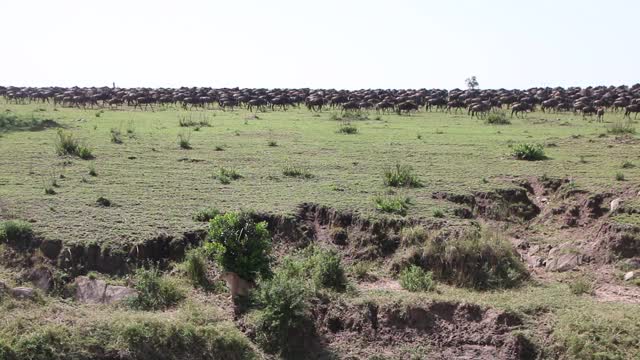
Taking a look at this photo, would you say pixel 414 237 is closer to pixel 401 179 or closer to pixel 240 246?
pixel 240 246

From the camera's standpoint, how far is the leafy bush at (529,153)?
65.2 ft

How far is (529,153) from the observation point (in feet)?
65.3

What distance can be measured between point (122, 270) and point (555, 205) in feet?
30.3

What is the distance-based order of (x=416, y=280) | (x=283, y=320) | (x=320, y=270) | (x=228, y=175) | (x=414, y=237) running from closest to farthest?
(x=283, y=320)
(x=416, y=280)
(x=320, y=270)
(x=414, y=237)
(x=228, y=175)

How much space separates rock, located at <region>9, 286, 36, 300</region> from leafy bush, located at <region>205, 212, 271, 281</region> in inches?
108

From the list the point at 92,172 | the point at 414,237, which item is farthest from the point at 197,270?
the point at 92,172

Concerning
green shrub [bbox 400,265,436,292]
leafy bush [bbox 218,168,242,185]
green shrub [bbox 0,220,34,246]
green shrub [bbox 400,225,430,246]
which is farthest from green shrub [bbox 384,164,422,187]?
green shrub [bbox 0,220,34,246]

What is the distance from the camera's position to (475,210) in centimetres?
1516

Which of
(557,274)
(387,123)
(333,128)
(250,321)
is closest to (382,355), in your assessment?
(250,321)

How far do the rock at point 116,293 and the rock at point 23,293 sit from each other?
107 centimetres

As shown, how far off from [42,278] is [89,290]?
0.83 metres

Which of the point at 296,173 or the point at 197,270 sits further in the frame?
the point at 296,173

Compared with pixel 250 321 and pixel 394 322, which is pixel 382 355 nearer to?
pixel 394 322

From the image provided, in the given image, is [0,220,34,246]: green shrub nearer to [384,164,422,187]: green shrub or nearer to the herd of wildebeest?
[384,164,422,187]: green shrub
